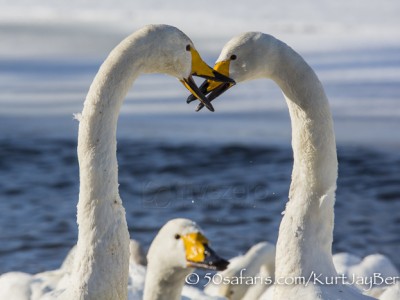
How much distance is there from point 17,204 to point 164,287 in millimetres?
5824

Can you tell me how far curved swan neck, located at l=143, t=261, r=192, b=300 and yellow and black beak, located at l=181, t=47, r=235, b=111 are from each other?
1.73 meters

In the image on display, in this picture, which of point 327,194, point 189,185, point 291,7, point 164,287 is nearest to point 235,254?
point 189,185

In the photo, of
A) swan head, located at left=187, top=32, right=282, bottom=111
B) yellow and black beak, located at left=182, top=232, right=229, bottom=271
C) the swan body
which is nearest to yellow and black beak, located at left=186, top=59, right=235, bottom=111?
swan head, located at left=187, top=32, right=282, bottom=111

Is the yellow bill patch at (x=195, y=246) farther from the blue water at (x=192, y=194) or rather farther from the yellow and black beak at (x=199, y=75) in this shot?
the blue water at (x=192, y=194)

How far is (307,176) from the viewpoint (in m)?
5.88

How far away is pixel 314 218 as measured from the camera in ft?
19.1

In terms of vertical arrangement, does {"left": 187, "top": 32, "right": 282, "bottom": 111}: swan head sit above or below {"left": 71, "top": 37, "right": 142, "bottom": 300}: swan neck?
above

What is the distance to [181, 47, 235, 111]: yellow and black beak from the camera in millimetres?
5672

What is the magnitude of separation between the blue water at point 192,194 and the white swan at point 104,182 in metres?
5.54

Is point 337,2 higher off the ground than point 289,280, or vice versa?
Answer: point 337,2

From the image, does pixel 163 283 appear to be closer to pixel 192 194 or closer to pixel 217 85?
pixel 217 85

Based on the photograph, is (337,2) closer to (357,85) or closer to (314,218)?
(357,85)

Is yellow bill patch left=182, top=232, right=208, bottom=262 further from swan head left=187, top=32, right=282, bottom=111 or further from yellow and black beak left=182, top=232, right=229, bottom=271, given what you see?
swan head left=187, top=32, right=282, bottom=111

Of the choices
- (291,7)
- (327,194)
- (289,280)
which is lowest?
(289,280)
